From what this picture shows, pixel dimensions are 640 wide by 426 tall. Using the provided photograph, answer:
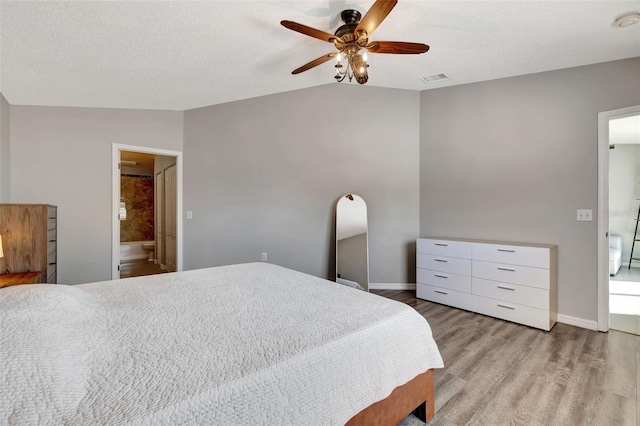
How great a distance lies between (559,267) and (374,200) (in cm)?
207

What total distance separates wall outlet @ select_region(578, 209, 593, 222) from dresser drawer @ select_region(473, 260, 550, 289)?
0.63m

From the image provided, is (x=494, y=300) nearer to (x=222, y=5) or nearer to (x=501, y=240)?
(x=501, y=240)

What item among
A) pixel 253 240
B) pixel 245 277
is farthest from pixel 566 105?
pixel 253 240

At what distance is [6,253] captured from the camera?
2342 mm

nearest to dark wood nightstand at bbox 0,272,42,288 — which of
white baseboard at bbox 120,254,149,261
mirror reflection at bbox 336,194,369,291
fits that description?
mirror reflection at bbox 336,194,369,291

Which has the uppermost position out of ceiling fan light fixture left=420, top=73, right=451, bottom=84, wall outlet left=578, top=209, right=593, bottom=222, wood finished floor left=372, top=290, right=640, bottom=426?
ceiling fan light fixture left=420, top=73, right=451, bottom=84

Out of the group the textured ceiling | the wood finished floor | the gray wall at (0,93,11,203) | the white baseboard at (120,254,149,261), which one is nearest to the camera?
the wood finished floor

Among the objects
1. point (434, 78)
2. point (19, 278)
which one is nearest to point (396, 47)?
point (434, 78)

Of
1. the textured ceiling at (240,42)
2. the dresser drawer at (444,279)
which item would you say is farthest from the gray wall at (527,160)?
the dresser drawer at (444,279)

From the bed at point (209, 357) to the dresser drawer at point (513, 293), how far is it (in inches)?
72.2

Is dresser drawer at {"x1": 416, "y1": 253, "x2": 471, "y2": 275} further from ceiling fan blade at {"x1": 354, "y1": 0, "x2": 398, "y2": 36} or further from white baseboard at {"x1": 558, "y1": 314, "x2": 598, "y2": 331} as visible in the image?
ceiling fan blade at {"x1": 354, "y1": 0, "x2": 398, "y2": 36}

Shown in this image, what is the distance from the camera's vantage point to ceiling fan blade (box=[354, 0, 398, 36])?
1609 mm

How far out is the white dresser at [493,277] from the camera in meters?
A: 2.72

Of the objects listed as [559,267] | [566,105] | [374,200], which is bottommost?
[559,267]
